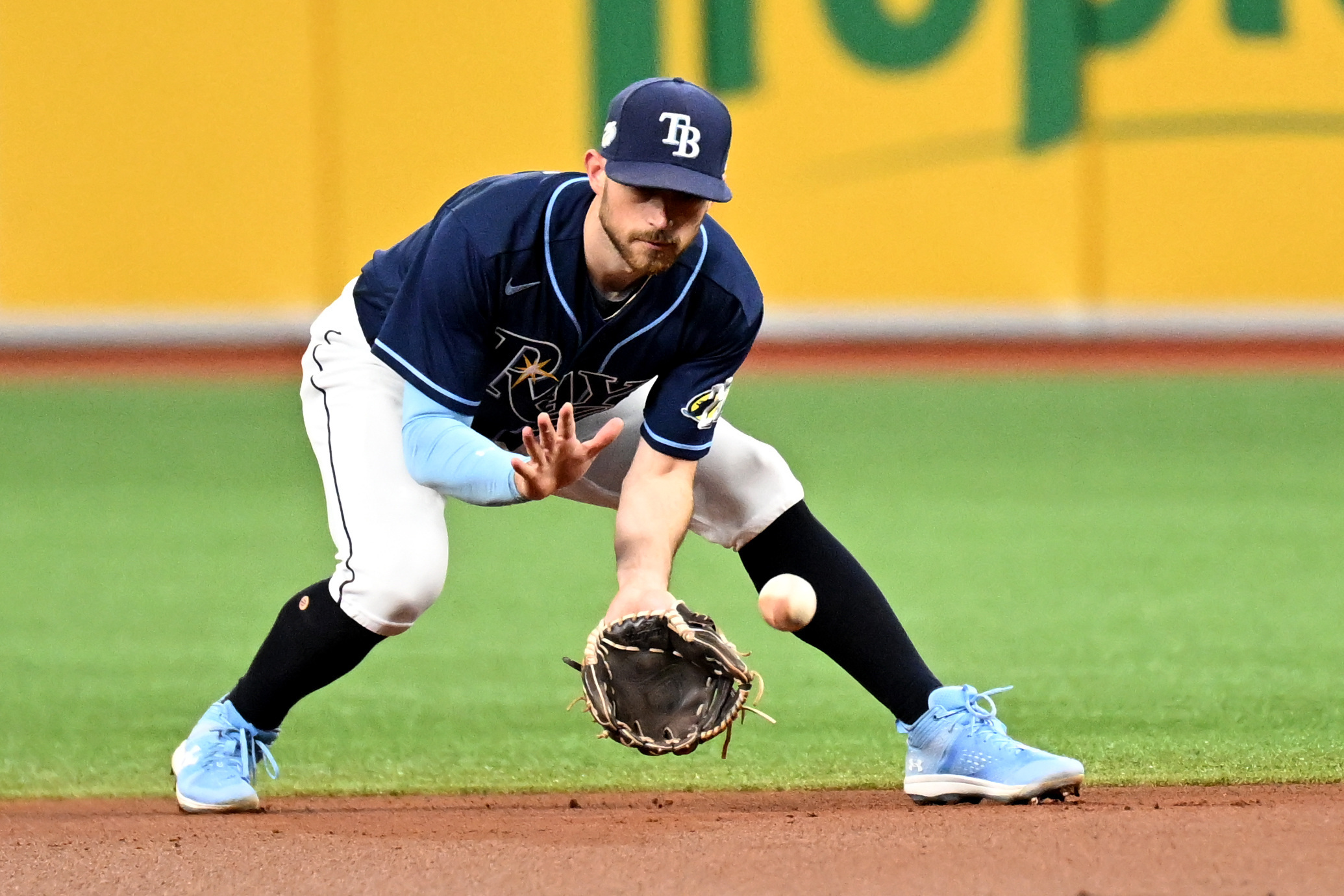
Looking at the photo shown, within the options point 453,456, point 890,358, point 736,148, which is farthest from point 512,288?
point 890,358

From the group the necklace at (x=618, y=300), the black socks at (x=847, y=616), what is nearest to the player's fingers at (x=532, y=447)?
the necklace at (x=618, y=300)

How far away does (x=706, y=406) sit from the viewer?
3.64 metres

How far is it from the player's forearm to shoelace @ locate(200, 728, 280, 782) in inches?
33.2

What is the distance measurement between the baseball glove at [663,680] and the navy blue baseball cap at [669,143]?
754 mm

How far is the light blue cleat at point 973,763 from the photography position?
368 centimetres

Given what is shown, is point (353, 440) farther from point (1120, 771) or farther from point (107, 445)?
point (107, 445)

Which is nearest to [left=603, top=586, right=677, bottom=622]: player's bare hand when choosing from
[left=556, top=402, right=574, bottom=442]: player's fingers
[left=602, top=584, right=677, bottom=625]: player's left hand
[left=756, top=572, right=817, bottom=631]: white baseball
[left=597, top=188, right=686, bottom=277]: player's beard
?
[left=602, top=584, right=677, bottom=625]: player's left hand

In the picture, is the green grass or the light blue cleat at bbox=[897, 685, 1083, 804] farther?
the green grass

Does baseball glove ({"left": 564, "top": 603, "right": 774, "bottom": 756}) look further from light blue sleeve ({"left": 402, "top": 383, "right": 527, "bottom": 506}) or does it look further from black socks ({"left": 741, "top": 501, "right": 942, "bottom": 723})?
black socks ({"left": 741, "top": 501, "right": 942, "bottom": 723})

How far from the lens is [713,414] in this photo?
3.65m

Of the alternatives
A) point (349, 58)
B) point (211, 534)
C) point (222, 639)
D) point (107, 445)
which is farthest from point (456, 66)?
point (222, 639)

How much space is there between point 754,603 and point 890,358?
622cm

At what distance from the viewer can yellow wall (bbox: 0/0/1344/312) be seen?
11.9 meters

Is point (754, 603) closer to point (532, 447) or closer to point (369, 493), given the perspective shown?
point (369, 493)
